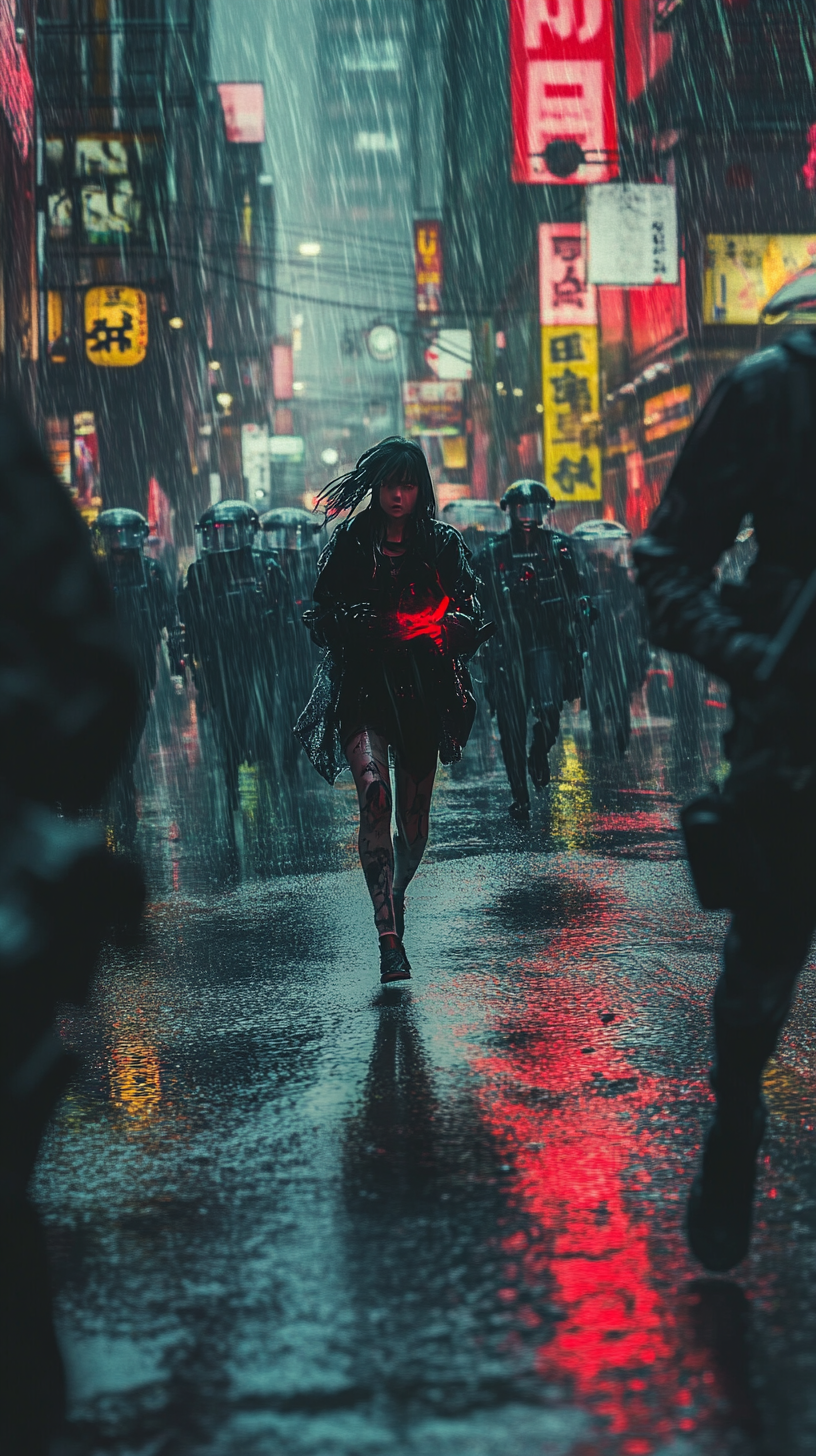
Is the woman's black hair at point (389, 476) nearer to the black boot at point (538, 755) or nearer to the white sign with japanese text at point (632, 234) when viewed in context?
the black boot at point (538, 755)

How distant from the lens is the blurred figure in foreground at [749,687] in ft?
9.55

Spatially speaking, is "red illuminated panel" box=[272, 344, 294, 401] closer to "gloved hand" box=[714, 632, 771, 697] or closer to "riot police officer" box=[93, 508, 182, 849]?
"riot police officer" box=[93, 508, 182, 849]

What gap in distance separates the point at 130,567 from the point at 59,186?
22969mm

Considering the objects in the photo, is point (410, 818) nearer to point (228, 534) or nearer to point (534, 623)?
point (534, 623)

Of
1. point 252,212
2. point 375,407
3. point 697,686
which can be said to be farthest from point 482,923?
point 375,407

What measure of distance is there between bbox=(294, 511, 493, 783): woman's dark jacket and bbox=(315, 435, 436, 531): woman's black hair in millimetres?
84

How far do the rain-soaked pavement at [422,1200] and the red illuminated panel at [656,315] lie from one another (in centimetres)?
2614

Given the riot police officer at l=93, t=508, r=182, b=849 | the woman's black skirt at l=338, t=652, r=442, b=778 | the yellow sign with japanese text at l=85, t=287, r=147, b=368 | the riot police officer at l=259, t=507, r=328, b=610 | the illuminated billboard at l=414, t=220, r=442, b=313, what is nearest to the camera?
the woman's black skirt at l=338, t=652, r=442, b=778

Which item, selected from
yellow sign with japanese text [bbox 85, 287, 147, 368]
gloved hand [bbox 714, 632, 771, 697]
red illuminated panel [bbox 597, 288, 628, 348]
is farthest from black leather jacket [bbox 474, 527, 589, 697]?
red illuminated panel [bbox 597, 288, 628, 348]

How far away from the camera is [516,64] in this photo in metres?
29.0

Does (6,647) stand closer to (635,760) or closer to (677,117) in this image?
(635,760)

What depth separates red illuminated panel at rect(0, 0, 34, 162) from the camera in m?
21.9

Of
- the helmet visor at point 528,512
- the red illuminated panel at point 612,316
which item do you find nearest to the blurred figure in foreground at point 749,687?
the helmet visor at point 528,512

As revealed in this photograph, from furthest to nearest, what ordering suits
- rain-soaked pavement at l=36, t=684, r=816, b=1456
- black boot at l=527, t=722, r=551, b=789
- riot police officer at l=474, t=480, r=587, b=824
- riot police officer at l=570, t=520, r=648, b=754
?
riot police officer at l=570, t=520, r=648, b=754
riot police officer at l=474, t=480, r=587, b=824
black boot at l=527, t=722, r=551, b=789
rain-soaked pavement at l=36, t=684, r=816, b=1456
